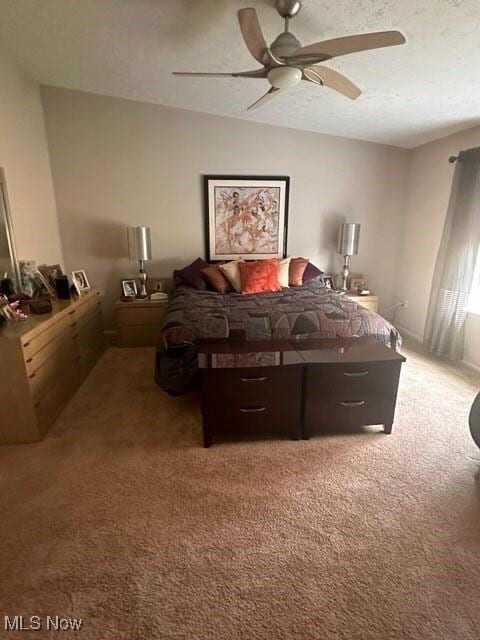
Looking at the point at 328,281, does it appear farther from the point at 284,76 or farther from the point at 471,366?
the point at 284,76

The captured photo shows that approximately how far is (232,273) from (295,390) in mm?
1886

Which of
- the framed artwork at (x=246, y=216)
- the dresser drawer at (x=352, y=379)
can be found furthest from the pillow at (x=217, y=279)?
the dresser drawer at (x=352, y=379)

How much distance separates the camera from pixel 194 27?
83.6 inches

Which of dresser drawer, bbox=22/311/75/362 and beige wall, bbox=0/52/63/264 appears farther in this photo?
beige wall, bbox=0/52/63/264

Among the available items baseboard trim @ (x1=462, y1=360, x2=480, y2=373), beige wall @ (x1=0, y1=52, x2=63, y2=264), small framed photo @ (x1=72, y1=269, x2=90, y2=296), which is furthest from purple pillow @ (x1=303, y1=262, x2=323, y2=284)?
beige wall @ (x1=0, y1=52, x2=63, y2=264)

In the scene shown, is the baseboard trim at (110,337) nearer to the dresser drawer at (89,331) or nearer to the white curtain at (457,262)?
the dresser drawer at (89,331)

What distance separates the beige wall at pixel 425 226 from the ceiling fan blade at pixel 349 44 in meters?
2.20

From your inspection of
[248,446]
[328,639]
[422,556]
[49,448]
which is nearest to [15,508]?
[49,448]

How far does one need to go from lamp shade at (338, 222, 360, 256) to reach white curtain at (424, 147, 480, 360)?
35.7 inches

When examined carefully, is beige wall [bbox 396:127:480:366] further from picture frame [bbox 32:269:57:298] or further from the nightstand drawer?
picture frame [bbox 32:269:57:298]

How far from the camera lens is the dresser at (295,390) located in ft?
6.71

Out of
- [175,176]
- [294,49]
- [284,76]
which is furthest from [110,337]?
[294,49]

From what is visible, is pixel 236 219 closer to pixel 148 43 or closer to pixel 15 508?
pixel 148 43

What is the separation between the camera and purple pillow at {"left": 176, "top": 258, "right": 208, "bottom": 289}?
12.1 feet
